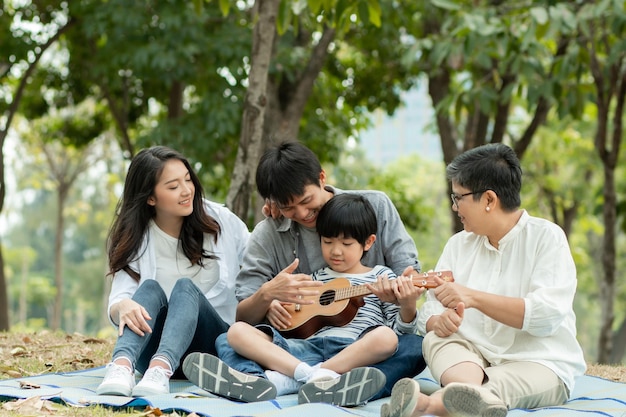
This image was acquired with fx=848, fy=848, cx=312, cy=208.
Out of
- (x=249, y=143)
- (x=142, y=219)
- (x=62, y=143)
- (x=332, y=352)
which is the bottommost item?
(x=332, y=352)

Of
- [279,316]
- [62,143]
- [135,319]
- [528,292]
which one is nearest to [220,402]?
[135,319]

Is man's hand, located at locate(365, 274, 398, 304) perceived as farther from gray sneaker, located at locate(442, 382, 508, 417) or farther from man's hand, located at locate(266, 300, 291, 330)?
gray sneaker, located at locate(442, 382, 508, 417)

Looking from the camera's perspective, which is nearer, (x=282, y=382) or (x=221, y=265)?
(x=282, y=382)

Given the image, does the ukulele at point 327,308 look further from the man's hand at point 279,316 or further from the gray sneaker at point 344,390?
the gray sneaker at point 344,390

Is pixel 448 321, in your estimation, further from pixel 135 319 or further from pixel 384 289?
pixel 135 319

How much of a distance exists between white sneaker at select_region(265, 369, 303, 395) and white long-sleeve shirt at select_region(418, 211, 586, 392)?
58cm

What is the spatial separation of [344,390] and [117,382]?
2.86 feet

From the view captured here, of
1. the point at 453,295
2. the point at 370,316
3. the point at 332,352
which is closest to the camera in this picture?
the point at 453,295

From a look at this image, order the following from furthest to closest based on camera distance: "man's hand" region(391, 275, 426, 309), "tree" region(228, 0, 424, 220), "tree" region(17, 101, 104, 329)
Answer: "tree" region(17, 101, 104, 329) → "tree" region(228, 0, 424, 220) → "man's hand" region(391, 275, 426, 309)

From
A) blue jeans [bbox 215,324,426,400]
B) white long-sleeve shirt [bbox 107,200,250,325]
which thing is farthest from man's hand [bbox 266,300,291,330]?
white long-sleeve shirt [bbox 107,200,250,325]

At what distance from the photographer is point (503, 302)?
123 inches

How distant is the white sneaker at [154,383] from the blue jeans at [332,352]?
0.28m

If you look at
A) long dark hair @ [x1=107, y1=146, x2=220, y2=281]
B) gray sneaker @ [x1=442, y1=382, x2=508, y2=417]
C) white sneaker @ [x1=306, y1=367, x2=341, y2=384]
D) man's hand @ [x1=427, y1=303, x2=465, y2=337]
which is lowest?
white sneaker @ [x1=306, y1=367, x2=341, y2=384]

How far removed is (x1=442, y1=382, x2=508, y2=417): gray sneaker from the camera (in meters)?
2.71
